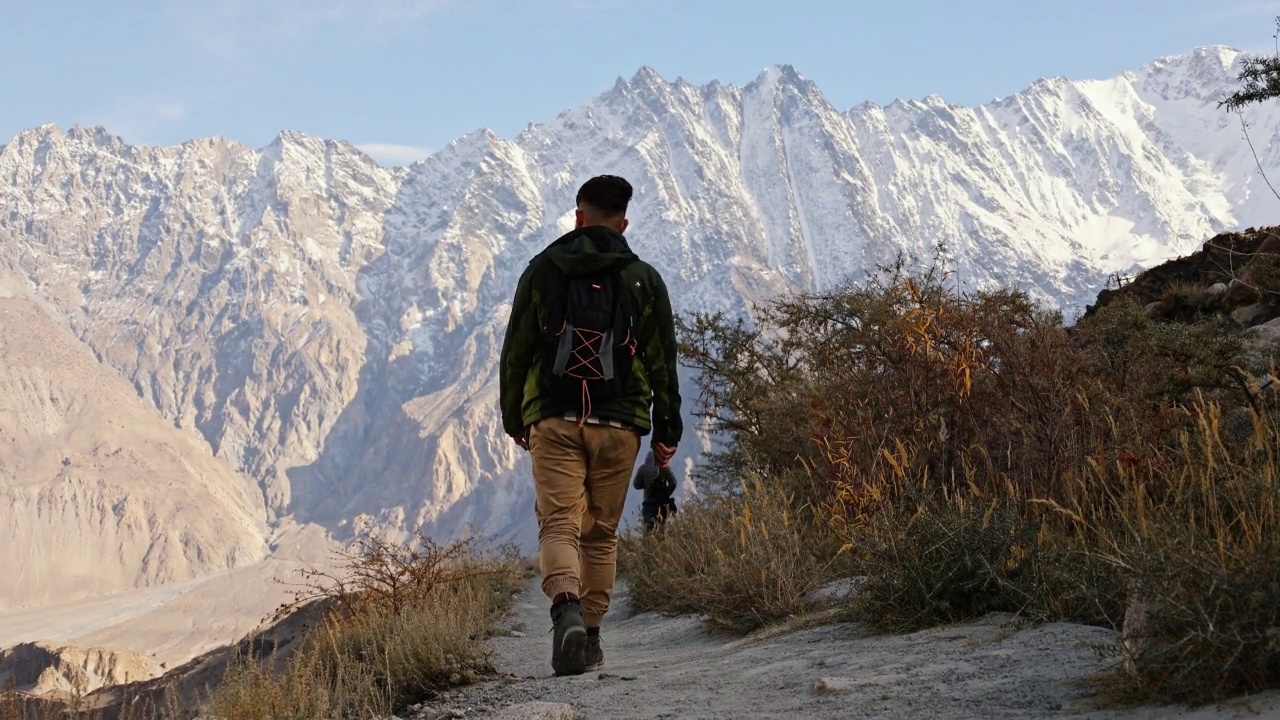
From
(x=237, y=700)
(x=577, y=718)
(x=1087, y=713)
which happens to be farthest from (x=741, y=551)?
(x=1087, y=713)

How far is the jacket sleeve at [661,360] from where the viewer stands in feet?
18.3

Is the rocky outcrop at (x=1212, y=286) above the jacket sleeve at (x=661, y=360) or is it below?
above

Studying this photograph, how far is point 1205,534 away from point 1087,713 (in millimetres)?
606

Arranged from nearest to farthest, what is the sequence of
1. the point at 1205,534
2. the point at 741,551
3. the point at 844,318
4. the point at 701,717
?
the point at 1205,534 → the point at 701,717 → the point at 741,551 → the point at 844,318

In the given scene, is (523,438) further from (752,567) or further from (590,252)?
(752,567)

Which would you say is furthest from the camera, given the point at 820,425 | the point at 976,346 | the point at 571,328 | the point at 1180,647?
the point at 820,425

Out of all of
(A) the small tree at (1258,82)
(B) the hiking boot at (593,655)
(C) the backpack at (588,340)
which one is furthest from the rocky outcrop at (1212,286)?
(B) the hiking boot at (593,655)

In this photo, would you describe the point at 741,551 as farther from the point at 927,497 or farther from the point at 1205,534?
the point at 1205,534

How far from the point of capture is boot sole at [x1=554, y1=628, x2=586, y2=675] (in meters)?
5.42

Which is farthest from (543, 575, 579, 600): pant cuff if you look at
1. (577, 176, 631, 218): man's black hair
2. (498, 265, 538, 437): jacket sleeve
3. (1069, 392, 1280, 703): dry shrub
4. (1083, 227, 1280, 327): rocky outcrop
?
(1083, 227, 1280, 327): rocky outcrop

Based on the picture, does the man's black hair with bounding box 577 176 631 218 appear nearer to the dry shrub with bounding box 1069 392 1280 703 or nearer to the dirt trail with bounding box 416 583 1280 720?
the dirt trail with bounding box 416 583 1280 720

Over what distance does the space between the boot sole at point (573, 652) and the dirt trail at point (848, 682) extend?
0.18 feet

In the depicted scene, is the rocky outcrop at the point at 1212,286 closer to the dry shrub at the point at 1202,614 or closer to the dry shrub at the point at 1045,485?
the dry shrub at the point at 1045,485

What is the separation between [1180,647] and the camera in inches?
125
